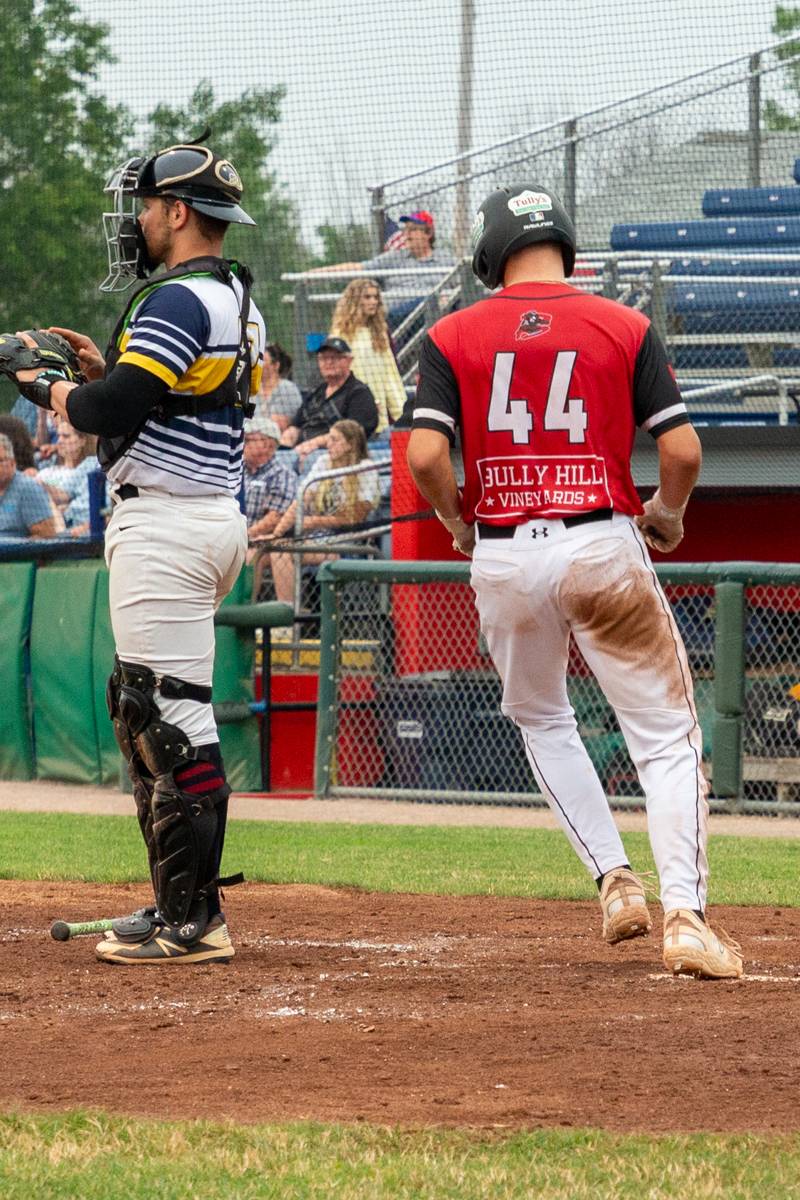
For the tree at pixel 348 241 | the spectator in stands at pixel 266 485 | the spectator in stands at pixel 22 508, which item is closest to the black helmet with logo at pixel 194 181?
the spectator in stands at pixel 266 485

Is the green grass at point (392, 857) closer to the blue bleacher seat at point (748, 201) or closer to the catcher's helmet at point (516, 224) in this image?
the catcher's helmet at point (516, 224)

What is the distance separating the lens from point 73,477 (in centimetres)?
1356

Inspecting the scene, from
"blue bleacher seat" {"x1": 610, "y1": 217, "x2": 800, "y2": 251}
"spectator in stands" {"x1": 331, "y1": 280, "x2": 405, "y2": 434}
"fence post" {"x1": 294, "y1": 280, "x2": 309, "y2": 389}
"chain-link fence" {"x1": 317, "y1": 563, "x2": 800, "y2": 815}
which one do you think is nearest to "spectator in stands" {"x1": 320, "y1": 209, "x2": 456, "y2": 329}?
"fence post" {"x1": 294, "y1": 280, "x2": 309, "y2": 389}

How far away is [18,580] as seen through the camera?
449 inches

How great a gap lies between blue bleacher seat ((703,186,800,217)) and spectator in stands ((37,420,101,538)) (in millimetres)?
5485

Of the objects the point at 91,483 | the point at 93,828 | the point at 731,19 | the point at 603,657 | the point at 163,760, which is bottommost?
the point at 93,828

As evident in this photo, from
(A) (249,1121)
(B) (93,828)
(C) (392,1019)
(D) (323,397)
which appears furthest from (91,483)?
(A) (249,1121)

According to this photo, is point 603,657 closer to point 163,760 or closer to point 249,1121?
point 163,760

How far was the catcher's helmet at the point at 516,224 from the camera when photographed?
4707 mm

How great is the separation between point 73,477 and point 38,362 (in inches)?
343

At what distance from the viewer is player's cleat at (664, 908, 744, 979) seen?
4.44 m

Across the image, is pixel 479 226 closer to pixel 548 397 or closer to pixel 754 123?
pixel 548 397

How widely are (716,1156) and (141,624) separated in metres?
2.41

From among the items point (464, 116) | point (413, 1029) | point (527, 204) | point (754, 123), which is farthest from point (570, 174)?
point (413, 1029)
